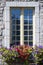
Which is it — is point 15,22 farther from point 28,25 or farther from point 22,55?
point 22,55

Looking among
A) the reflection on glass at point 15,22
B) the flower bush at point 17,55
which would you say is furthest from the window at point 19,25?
the flower bush at point 17,55

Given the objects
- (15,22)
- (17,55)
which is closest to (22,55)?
(17,55)

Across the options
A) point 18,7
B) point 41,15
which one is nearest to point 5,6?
point 18,7

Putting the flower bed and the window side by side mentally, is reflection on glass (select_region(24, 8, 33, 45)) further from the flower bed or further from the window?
the flower bed

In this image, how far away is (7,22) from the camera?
11414 millimetres

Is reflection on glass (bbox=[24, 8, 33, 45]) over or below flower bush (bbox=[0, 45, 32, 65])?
over

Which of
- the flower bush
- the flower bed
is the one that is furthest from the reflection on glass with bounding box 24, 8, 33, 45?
the flower bush

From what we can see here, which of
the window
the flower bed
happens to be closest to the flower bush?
the flower bed

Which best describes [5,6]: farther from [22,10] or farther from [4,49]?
[4,49]

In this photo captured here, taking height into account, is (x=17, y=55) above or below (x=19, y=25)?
below

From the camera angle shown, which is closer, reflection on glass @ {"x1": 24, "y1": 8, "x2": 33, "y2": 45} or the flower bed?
the flower bed

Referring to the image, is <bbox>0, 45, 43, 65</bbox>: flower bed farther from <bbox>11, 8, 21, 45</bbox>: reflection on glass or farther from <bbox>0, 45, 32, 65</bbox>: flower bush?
<bbox>11, 8, 21, 45</bbox>: reflection on glass

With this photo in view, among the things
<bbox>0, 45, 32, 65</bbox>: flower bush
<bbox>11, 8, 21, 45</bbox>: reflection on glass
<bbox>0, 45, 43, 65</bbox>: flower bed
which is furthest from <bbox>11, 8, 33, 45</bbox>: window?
<bbox>0, 45, 32, 65</bbox>: flower bush

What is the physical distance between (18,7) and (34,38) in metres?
1.31
